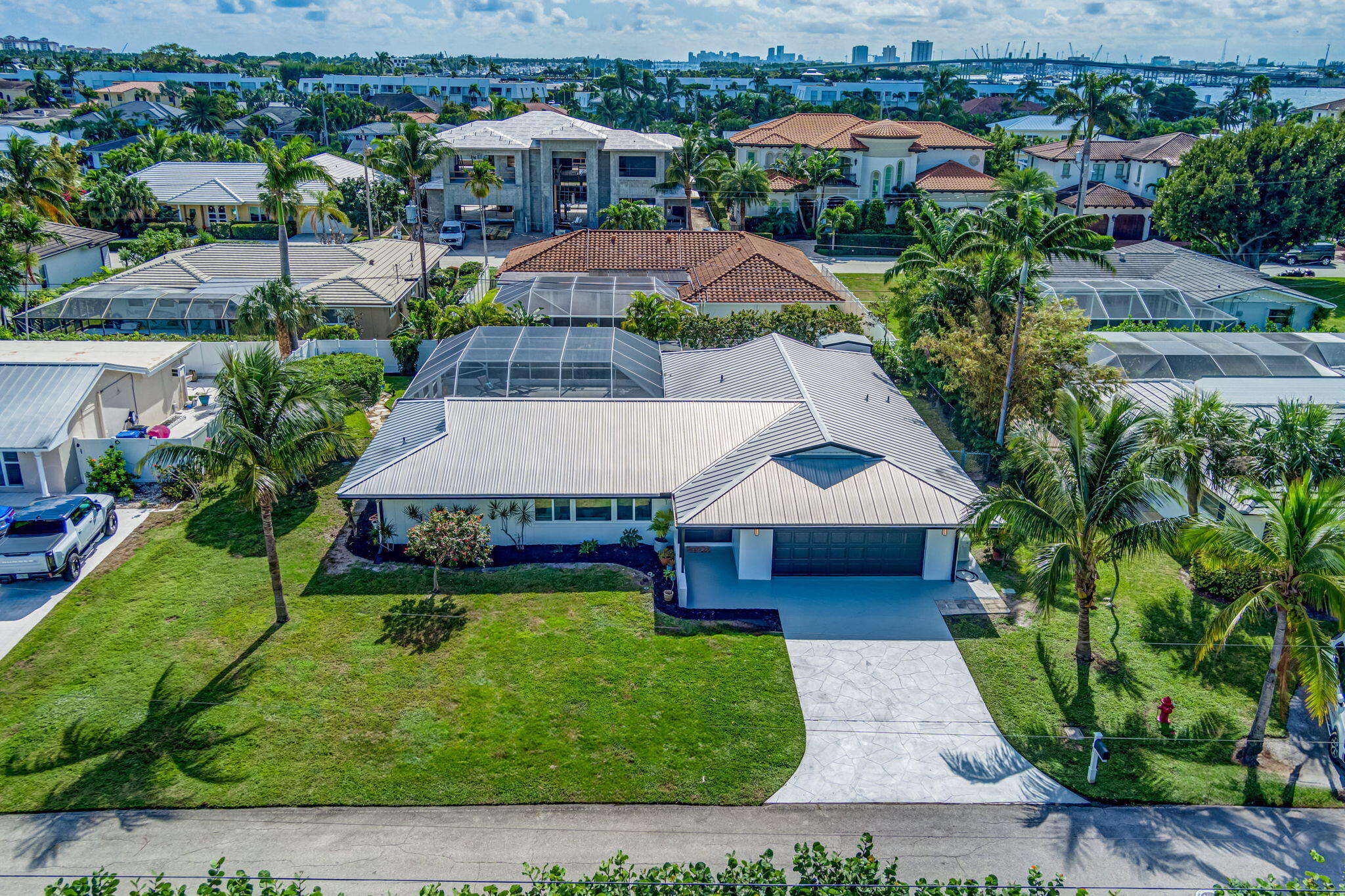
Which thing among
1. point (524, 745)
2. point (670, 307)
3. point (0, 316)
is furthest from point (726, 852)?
Result: point (0, 316)

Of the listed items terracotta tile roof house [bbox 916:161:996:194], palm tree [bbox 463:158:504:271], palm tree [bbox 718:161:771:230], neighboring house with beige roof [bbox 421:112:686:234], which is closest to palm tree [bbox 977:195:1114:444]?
palm tree [bbox 463:158:504:271]

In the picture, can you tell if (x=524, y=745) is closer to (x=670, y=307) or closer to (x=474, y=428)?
(x=474, y=428)

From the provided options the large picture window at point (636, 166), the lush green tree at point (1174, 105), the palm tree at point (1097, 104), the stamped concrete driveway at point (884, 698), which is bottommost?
the stamped concrete driveway at point (884, 698)

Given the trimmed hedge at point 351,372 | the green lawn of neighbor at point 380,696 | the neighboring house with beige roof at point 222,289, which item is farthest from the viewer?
the neighboring house with beige roof at point 222,289

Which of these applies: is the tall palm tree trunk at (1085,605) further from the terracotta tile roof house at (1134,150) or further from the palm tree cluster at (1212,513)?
the terracotta tile roof house at (1134,150)

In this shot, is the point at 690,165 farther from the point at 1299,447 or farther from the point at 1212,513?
the point at 1299,447

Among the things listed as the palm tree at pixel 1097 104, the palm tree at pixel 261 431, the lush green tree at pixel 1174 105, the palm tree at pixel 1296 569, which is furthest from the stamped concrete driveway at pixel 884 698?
the lush green tree at pixel 1174 105

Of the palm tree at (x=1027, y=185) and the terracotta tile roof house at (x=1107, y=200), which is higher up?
the palm tree at (x=1027, y=185)

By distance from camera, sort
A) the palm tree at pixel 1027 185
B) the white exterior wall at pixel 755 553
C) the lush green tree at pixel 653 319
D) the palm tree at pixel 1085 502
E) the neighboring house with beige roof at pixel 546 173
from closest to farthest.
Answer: the palm tree at pixel 1085 502, the white exterior wall at pixel 755 553, the palm tree at pixel 1027 185, the lush green tree at pixel 653 319, the neighboring house with beige roof at pixel 546 173
